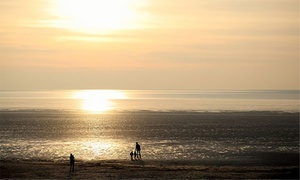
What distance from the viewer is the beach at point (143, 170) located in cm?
3691

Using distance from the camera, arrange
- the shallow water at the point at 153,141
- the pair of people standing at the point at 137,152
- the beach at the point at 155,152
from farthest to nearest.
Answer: the shallow water at the point at 153,141, the pair of people standing at the point at 137,152, the beach at the point at 155,152

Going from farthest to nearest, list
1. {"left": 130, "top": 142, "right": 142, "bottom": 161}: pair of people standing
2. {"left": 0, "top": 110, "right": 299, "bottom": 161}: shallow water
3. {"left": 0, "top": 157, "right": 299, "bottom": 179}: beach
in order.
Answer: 1. {"left": 0, "top": 110, "right": 299, "bottom": 161}: shallow water
2. {"left": 130, "top": 142, "right": 142, "bottom": 161}: pair of people standing
3. {"left": 0, "top": 157, "right": 299, "bottom": 179}: beach

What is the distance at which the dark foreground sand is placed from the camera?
36938 millimetres

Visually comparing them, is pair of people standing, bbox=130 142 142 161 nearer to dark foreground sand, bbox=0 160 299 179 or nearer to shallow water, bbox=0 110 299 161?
shallow water, bbox=0 110 299 161

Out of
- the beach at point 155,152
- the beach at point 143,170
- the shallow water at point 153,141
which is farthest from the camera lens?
the shallow water at point 153,141

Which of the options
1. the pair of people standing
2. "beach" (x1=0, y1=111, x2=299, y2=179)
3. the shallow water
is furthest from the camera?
the shallow water

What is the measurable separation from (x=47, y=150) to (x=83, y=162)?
1105 centimetres

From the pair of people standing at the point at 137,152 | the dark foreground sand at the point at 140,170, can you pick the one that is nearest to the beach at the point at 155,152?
the dark foreground sand at the point at 140,170

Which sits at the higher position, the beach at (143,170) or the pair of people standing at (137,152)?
the pair of people standing at (137,152)

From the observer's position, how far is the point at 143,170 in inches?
1570

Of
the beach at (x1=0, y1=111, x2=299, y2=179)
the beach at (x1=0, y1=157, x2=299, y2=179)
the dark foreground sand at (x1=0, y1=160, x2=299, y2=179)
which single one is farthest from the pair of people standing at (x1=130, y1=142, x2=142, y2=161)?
the dark foreground sand at (x1=0, y1=160, x2=299, y2=179)

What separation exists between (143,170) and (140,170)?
235mm

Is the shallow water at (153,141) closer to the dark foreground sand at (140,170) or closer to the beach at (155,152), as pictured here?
the beach at (155,152)

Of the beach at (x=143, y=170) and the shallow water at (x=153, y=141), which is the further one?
the shallow water at (x=153, y=141)
